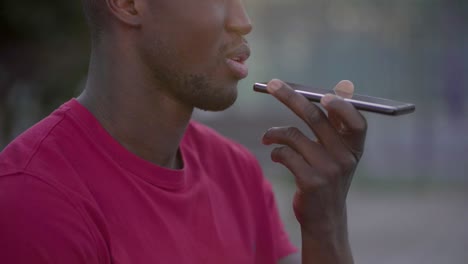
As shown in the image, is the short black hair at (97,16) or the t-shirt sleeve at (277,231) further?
the t-shirt sleeve at (277,231)

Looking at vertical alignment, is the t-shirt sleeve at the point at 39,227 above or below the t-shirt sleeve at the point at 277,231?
above

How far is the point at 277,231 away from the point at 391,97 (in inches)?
341

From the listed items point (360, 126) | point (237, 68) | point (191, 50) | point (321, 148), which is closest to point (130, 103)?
point (191, 50)

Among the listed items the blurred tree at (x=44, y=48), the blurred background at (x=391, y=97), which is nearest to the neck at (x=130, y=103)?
the blurred tree at (x=44, y=48)

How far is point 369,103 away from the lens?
2.04 metres

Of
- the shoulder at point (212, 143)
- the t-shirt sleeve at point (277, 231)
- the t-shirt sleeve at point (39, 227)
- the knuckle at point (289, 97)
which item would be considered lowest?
the t-shirt sleeve at point (277, 231)

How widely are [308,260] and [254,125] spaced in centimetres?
1113

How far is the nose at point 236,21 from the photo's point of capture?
2363mm

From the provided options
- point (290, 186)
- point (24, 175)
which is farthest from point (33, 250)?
point (290, 186)

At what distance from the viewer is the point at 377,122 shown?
1145cm

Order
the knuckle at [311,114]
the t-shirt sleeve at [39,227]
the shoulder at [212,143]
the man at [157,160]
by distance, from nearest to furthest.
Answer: the t-shirt sleeve at [39,227], the man at [157,160], the knuckle at [311,114], the shoulder at [212,143]

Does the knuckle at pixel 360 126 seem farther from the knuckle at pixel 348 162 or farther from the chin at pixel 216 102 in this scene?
the chin at pixel 216 102

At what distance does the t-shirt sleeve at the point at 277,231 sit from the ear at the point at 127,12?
2.74 feet

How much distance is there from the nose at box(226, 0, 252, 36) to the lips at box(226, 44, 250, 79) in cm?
5
